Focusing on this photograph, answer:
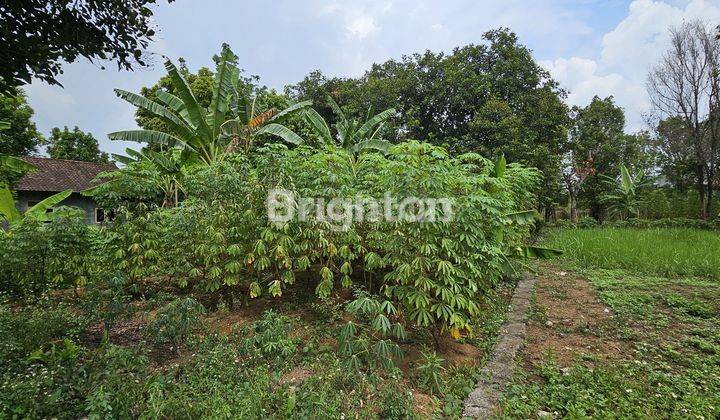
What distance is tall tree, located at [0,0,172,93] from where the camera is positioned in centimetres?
239

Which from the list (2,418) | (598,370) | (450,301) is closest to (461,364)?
(450,301)

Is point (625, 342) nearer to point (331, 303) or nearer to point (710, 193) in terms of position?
point (331, 303)

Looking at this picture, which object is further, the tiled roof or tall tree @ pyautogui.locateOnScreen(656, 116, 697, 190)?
tall tree @ pyautogui.locateOnScreen(656, 116, 697, 190)

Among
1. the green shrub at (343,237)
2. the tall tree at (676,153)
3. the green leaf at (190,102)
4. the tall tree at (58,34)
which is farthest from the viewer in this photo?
the tall tree at (676,153)

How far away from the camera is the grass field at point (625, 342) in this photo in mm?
2568

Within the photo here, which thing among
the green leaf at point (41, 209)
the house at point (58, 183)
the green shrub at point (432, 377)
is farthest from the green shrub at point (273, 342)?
the house at point (58, 183)

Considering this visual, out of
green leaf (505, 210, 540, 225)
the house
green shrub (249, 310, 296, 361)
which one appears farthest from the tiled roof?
green leaf (505, 210, 540, 225)

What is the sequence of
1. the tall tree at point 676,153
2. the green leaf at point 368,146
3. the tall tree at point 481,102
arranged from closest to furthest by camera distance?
the green leaf at point 368,146
the tall tree at point 481,102
the tall tree at point 676,153

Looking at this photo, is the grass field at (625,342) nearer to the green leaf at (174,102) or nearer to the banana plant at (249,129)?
the banana plant at (249,129)

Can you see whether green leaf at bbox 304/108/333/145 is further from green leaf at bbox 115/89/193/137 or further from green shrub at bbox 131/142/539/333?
green shrub at bbox 131/142/539/333

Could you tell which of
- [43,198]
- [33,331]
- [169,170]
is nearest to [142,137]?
[169,170]

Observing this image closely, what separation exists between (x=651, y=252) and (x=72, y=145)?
27626mm

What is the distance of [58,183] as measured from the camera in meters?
13.8

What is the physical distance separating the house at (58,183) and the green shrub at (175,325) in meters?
11.9
